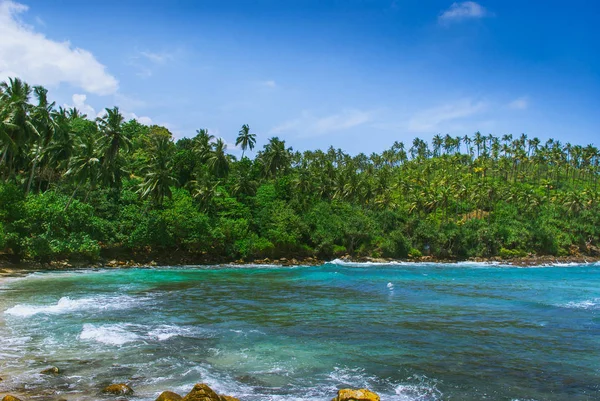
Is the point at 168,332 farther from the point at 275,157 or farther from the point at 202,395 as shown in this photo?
the point at 275,157

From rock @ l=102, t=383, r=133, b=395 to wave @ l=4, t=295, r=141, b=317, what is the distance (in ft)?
39.6

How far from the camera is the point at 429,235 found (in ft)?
263

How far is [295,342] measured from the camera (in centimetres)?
1769

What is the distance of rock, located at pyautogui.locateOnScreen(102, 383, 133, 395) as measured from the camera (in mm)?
11305

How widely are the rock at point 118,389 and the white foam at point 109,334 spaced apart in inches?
203

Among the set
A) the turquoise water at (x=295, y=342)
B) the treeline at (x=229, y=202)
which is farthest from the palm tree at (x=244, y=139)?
the turquoise water at (x=295, y=342)

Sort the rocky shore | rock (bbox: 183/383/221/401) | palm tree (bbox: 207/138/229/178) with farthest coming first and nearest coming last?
palm tree (bbox: 207/138/229/178), the rocky shore, rock (bbox: 183/383/221/401)

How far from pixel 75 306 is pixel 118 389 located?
1399 cm

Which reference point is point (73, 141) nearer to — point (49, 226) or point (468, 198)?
point (49, 226)

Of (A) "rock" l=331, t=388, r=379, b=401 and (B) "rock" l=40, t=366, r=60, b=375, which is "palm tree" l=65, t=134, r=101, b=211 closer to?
(B) "rock" l=40, t=366, r=60, b=375

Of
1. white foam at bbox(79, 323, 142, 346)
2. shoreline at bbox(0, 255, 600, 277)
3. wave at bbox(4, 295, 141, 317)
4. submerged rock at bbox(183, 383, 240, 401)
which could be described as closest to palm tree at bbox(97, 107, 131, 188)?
shoreline at bbox(0, 255, 600, 277)

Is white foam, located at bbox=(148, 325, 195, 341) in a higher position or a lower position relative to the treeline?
lower

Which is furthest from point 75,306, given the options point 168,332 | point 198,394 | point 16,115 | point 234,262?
point 234,262

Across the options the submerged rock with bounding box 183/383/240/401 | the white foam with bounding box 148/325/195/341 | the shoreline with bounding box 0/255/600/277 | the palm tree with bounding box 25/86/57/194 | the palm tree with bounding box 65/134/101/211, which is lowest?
the shoreline with bounding box 0/255/600/277
